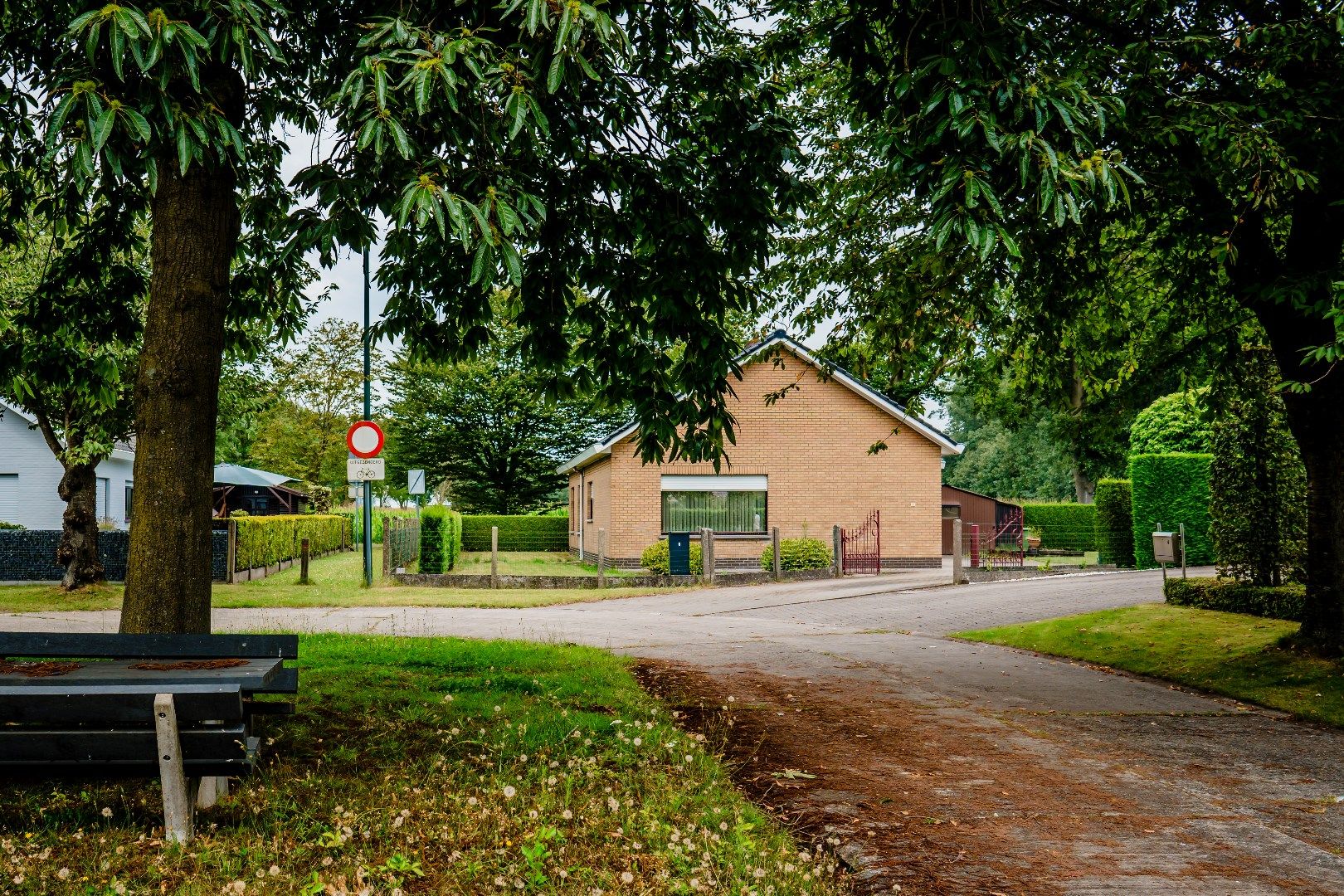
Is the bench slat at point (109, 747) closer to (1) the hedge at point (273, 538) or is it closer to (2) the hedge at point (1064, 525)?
(1) the hedge at point (273, 538)

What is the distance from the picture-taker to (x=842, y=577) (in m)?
23.6

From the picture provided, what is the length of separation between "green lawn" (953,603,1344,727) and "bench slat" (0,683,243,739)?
791cm

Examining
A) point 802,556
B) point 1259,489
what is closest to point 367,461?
point 802,556

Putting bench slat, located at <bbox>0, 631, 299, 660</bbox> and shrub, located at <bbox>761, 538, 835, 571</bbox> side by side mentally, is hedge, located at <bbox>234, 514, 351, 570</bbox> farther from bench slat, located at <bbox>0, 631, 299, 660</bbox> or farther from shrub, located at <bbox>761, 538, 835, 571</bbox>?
bench slat, located at <bbox>0, 631, 299, 660</bbox>

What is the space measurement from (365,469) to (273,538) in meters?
7.39

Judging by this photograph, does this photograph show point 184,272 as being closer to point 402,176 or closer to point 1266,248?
point 402,176

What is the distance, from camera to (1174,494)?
2294 centimetres

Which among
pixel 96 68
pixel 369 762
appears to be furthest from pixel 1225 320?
pixel 96 68

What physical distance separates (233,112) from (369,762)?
397 centimetres

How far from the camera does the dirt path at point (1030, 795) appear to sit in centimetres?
424

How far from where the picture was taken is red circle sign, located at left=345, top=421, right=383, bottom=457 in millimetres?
19656

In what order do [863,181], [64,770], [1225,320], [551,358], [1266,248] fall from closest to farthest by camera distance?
1. [64,770]
2. [551,358]
3. [1266,248]
4. [1225,320]
5. [863,181]

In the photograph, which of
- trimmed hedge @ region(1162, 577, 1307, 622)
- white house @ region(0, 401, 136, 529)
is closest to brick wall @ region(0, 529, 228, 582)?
white house @ region(0, 401, 136, 529)

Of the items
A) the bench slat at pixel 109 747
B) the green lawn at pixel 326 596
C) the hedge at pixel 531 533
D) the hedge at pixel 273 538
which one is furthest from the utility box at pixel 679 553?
the bench slat at pixel 109 747
